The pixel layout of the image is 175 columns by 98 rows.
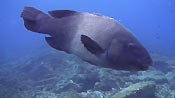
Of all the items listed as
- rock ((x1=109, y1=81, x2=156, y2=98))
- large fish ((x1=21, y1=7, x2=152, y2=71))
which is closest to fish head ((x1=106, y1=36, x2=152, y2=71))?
large fish ((x1=21, y1=7, x2=152, y2=71))

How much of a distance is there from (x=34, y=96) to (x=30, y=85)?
112 inches

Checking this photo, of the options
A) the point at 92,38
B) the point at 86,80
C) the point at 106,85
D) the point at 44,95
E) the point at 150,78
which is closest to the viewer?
the point at 92,38

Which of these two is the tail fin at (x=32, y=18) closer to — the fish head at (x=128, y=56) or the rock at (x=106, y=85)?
the fish head at (x=128, y=56)

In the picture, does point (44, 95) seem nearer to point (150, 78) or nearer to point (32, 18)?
point (150, 78)

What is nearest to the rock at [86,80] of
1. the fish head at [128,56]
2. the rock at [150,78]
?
the rock at [150,78]

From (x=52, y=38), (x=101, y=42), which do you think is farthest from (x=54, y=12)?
(x=101, y=42)

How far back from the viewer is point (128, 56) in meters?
2.21

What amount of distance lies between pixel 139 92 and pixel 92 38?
726 cm

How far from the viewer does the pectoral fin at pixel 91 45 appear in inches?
84.3

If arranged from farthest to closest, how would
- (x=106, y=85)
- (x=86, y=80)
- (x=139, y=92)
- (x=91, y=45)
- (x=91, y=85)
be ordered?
(x=86, y=80), (x=91, y=85), (x=106, y=85), (x=139, y=92), (x=91, y=45)

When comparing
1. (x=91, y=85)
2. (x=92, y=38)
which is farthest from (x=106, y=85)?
(x=92, y=38)

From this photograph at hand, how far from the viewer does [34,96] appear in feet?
38.2

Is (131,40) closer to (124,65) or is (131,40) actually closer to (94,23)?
(124,65)

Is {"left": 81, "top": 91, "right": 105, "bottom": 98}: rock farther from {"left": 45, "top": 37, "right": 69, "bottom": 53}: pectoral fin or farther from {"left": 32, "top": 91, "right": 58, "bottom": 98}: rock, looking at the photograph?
{"left": 45, "top": 37, "right": 69, "bottom": 53}: pectoral fin
